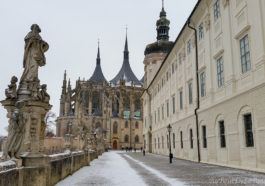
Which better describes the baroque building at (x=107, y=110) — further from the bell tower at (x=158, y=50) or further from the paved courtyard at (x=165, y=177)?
the paved courtyard at (x=165, y=177)

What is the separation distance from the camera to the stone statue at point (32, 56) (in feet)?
24.0

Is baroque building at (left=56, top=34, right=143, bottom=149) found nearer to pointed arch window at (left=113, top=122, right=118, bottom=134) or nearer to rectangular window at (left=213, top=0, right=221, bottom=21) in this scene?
pointed arch window at (left=113, top=122, right=118, bottom=134)

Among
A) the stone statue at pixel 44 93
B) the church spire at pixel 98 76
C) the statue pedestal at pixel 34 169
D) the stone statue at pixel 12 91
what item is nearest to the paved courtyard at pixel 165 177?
the statue pedestal at pixel 34 169

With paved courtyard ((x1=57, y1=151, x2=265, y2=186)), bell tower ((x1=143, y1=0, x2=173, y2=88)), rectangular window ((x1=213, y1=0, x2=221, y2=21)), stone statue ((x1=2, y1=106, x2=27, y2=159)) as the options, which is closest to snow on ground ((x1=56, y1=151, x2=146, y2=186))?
paved courtyard ((x1=57, y1=151, x2=265, y2=186))

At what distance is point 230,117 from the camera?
48.1ft

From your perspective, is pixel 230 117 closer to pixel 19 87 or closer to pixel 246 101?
pixel 246 101

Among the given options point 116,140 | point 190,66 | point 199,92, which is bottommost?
point 116,140

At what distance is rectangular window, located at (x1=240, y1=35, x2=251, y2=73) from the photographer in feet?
43.2

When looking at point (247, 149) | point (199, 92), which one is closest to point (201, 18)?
point (199, 92)

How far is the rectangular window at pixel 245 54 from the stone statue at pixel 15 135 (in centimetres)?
1070

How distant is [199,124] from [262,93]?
8571 mm

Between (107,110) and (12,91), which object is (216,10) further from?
(107,110)

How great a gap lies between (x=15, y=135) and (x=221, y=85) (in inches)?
503

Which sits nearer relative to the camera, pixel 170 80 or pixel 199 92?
pixel 199 92
